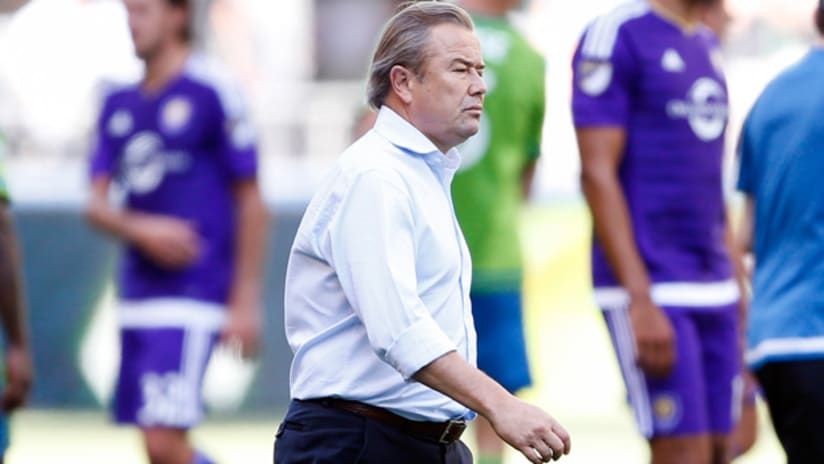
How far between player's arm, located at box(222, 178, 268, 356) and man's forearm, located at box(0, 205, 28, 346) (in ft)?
5.83

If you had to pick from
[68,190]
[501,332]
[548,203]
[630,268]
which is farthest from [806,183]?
[68,190]

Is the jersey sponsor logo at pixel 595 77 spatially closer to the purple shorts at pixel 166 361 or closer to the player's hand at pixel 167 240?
the player's hand at pixel 167 240

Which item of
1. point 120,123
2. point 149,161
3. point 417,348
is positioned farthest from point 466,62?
point 120,123

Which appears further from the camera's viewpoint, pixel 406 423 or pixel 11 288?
pixel 11 288

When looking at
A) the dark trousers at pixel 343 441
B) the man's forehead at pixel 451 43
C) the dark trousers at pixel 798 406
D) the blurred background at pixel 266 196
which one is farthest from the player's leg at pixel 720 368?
the man's forehead at pixel 451 43

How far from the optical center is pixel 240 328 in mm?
8797

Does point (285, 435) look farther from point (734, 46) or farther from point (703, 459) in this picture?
point (734, 46)

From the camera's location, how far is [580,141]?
24.4 feet

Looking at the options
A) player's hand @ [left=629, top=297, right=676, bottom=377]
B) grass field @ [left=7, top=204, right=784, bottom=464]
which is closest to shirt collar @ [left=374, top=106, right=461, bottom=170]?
player's hand @ [left=629, top=297, right=676, bottom=377]

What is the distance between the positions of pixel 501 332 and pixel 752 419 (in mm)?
1136

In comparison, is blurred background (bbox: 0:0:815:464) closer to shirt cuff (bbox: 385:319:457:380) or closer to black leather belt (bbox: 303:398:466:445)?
black leather belt (bbox: 303:398:466:445)

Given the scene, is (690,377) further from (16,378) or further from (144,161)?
(144,161)

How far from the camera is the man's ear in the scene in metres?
5.04

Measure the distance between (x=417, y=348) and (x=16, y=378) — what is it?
267 centimetres
